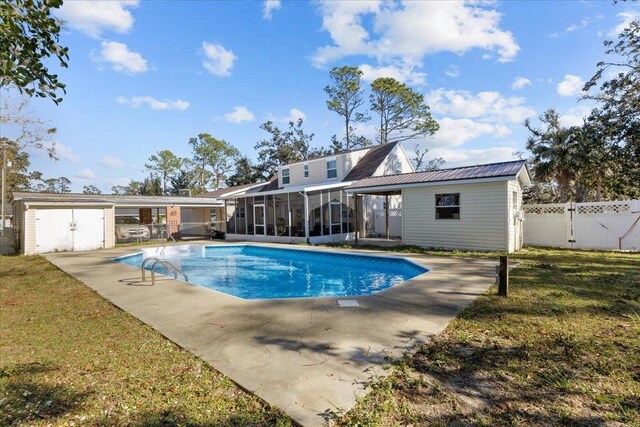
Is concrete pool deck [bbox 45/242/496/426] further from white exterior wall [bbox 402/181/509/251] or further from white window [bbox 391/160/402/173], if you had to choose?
white window [bbox 391/160/402/173]

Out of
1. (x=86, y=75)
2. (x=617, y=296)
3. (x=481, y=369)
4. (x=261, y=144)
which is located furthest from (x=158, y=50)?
(x=261, y=144)

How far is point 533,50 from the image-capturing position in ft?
47.3

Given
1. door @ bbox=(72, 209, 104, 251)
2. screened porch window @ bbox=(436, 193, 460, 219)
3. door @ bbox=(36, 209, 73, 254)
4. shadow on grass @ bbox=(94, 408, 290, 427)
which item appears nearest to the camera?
shadow on grass @ bbox=(94, 408, 290, 427)

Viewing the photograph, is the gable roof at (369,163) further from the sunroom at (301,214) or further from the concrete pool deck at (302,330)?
the concrete pool deck at (302,330)

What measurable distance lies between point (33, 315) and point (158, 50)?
39.9 ft

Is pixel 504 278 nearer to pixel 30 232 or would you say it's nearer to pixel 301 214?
pixel 301 214

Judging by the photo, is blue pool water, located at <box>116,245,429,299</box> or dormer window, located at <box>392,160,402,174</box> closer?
blue pool water, located at <box>116,245,429,299</box>

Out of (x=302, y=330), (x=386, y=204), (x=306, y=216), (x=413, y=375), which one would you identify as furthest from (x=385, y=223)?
(x=413, y=375)

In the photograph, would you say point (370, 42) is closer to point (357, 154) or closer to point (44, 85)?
point (357, 154)

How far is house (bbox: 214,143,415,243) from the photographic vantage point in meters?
17.0

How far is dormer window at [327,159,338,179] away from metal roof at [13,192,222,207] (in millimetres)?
8668

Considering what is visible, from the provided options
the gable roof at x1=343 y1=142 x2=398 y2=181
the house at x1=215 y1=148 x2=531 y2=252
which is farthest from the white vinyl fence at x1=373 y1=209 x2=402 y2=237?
the gable roof at x1=343 y1=142 x2=398 y2=181

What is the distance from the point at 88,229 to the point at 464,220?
18.6 m

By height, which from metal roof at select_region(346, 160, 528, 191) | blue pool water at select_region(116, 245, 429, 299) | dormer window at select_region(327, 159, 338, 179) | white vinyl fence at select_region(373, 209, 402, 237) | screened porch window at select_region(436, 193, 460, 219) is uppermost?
dormer window at select_region(327, 159, 338, 179)
